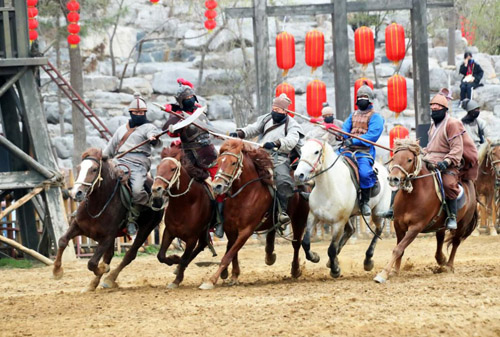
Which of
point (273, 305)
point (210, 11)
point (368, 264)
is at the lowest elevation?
point (368, 264)

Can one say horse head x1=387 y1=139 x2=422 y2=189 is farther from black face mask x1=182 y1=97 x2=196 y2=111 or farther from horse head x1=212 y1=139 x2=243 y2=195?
black face mask x1=182 y1=97 x2=196 y2=111

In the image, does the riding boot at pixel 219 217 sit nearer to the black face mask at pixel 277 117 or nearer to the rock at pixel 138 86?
the black face mask at pixel 277 117

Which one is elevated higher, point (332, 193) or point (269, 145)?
point (269, 145)

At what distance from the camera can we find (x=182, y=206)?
38.6ft

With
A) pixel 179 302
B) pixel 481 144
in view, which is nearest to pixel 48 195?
pixel 179 302

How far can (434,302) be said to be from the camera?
9.13m

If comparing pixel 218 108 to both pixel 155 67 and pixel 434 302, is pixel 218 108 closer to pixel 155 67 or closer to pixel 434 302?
pixel 155 67

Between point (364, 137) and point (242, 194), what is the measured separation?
236cm

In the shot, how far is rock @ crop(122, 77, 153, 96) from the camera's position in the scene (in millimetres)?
40906

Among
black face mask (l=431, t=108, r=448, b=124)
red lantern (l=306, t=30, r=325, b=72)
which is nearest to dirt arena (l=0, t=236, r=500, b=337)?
black face mask (l=431, t=108, r=448, b=124)

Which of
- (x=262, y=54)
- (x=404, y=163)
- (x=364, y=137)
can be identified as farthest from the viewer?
(x=262, y=54)

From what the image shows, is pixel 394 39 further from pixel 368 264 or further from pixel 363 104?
pixel 368 264

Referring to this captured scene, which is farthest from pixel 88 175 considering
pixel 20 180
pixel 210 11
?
pixel 210 11

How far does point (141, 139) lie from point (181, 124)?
3.56 feet
